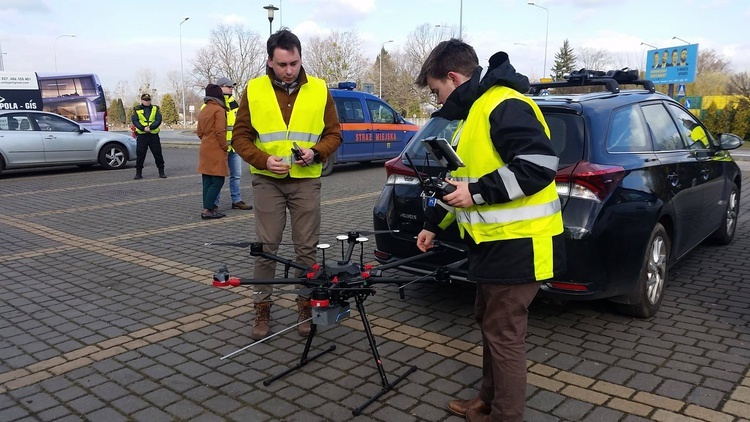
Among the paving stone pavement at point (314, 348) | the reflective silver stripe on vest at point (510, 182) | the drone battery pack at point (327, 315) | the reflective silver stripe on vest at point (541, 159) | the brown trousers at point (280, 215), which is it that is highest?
the reflective silver stripe on vest at point (541, 159)

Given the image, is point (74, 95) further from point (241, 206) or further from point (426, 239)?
point (426, 239)

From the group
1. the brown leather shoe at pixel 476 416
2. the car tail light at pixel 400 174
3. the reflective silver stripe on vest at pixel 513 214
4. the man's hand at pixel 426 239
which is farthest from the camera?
the car tail light at pixel 400 174

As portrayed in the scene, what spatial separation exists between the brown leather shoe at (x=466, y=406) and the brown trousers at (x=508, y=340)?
30cm

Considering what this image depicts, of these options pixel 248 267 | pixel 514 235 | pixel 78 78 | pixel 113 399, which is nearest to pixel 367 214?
pixel 248 267

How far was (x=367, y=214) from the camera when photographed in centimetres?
878

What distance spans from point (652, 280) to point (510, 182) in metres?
2.49

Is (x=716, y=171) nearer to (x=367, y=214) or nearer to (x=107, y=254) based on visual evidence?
(x=367, y=214)

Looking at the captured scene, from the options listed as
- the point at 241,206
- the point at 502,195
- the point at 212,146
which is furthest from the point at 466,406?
the point at 241,206

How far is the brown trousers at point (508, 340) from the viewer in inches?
104

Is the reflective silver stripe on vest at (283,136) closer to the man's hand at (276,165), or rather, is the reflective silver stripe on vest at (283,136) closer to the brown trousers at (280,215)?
the man's hand at (276,165)

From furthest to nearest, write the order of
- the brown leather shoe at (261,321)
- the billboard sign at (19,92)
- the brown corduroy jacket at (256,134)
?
1. the billboard sign at (19,92)
2. the brown leather shoe at (261,321)
3. the brown corduroy jacket at (256,134)

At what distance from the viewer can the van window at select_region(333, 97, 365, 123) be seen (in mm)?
14141

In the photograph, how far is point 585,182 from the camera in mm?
3809

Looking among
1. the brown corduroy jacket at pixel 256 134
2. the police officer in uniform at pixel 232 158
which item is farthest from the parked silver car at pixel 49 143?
the brown corduroy jacket at pixel 256 134
